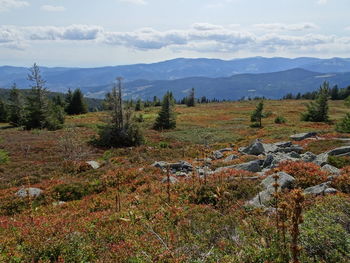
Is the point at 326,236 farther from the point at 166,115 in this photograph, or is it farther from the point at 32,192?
the point at 166,115

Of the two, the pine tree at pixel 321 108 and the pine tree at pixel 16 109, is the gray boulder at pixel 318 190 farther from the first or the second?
the pine tree at pixel 16 109

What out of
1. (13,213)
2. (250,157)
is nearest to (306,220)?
(13,213)

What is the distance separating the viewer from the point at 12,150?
91.0 feet

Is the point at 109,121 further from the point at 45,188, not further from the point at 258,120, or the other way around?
the point at 258,120

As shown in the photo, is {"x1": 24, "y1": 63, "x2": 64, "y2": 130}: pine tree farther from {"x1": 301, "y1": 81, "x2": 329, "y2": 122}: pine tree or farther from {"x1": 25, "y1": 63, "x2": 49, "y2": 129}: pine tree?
{"x1": 301, "y1": 81, "x2": 329, "y2": 122}: pine tree

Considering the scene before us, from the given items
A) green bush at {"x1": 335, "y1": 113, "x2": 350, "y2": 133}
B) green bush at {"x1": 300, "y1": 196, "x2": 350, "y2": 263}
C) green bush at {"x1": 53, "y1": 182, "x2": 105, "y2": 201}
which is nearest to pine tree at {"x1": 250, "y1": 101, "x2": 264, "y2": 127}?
green bush at {"x1": 335, "y1": 113, "x2": 350, "y2": 133}

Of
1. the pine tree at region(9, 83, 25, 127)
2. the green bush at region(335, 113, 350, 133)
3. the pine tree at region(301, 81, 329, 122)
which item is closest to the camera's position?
the green bush at region(335, 113, 350, 133)

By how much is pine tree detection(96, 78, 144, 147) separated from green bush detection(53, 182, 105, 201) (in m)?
16.9

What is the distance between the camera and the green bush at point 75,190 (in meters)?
13.2

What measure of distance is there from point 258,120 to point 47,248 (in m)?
46.2

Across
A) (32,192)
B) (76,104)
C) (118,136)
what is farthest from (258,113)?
(76,104)

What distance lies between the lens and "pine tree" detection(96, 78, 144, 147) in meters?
30.9

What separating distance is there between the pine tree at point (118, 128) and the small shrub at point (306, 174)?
21161 millimetres

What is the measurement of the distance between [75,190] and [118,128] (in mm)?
17892
